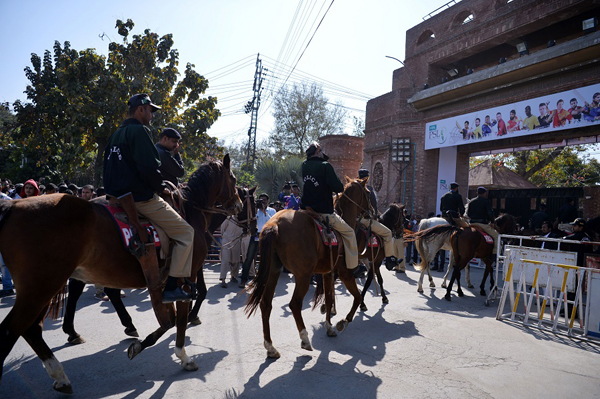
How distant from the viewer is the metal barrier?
6160mm

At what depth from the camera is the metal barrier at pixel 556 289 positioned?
6160 millimetres

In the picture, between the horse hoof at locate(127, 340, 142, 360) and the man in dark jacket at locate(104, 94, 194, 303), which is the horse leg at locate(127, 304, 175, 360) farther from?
the man in dark jacket at locate(104, 94, 194, 303)

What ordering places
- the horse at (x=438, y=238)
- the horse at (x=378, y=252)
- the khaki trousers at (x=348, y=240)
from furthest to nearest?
1. the horse at (x=438, y=238)
2. the horse at (x=378, y=252)
3. the khaki trousers at (x=348, y=240)

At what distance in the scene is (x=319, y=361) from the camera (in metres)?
4.76

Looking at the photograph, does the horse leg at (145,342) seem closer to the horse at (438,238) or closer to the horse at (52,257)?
the horse at (52,257)

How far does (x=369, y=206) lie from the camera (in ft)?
22.0

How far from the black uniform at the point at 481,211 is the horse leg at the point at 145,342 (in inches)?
328

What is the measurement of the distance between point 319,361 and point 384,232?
3.82 meters

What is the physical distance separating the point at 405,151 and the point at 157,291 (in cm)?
1919

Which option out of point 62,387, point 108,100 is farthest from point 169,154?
point 108,100

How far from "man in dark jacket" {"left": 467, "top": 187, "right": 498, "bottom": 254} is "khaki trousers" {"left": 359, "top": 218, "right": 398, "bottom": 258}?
3.13 metres

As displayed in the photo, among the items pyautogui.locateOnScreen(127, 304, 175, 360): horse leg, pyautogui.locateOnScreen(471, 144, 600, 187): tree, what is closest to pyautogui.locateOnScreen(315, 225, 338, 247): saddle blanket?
pyautogui.locateOnScreen(127, 304, 175, 360): horse leg

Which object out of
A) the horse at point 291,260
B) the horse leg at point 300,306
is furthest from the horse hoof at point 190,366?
the horse leg at point 300,306

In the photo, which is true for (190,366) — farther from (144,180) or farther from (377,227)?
(377,227)
